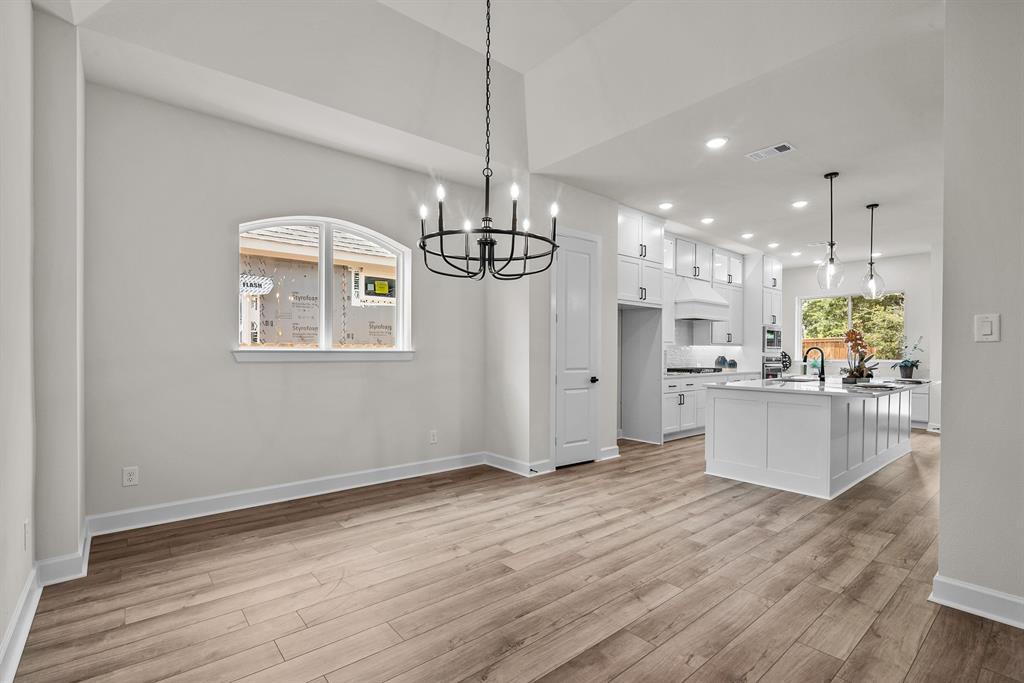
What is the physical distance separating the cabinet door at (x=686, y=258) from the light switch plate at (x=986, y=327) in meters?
4.70

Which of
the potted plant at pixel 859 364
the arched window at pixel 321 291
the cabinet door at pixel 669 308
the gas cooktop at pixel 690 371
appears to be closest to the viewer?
the arched window at pixel 321 291

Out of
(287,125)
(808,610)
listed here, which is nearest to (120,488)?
(287,125)

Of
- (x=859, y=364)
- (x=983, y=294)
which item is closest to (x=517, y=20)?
(x=983, y=294)

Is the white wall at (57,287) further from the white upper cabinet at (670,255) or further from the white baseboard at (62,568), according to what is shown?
the white upper cabinet at (670,255)

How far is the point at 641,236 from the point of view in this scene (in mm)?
6020

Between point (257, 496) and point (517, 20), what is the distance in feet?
12.6

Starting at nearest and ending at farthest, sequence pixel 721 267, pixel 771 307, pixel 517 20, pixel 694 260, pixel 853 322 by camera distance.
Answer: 1. pixel 517 20
2. pixel 694 260
3. pixel 721 267
4. pixel 771 307
5. pixel 853 322

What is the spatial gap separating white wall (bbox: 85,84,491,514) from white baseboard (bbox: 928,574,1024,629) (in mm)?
3703

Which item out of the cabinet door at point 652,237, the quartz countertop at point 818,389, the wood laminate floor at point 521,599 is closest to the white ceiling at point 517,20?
the cabinet door at point 652,237

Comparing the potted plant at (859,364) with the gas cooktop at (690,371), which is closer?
the potted plant at (859,364)

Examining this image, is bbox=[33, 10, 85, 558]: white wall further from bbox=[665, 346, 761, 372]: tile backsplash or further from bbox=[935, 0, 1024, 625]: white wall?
bbox=[665, 346, 761, 372]: tile backsplash

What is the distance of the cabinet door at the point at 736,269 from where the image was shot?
7.94 m

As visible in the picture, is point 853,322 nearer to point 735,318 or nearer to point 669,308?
point 735,318

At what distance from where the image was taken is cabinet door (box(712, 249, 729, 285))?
25.0 feet
